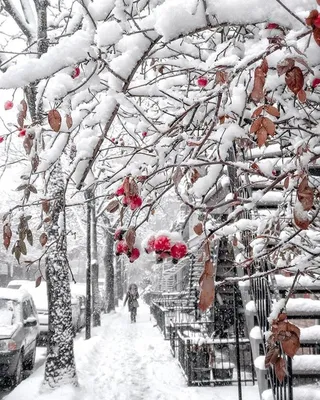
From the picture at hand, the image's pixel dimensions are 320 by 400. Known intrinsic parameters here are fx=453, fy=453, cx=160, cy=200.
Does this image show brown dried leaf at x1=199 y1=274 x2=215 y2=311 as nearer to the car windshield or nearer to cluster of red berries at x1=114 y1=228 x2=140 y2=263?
cluster of red berries at x1=114 y1=228 x2=140 y2=263

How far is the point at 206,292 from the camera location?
158 cm

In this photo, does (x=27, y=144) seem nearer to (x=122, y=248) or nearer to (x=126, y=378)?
(x=122, y=248)

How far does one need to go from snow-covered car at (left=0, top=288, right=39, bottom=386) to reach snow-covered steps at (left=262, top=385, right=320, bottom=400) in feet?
17.3

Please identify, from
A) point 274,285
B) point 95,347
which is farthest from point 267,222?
point 95,347

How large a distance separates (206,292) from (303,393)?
9.08 ft

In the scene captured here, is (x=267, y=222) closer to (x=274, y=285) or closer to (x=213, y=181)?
(x=213, y=181)

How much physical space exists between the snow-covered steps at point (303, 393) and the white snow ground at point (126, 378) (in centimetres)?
378

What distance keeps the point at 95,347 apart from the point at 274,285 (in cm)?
1003

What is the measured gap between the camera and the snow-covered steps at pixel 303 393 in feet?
12.3

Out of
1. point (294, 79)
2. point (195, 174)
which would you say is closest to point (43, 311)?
point (195, 174)

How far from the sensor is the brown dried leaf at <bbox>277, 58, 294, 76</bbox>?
1476 millimetres

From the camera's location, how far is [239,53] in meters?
2.83

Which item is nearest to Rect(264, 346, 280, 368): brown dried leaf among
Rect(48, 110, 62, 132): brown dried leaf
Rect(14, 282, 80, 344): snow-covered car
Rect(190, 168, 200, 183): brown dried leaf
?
Rect(48, 110, 62, 132): brown dried leaf

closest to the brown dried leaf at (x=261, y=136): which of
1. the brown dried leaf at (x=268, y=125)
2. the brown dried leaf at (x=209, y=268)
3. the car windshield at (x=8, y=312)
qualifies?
the brown dried leaf at (x=268, y=125)
